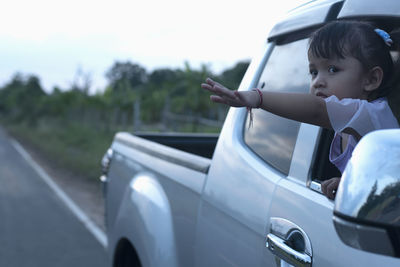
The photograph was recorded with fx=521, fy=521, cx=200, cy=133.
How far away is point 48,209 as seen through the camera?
24.7 feet

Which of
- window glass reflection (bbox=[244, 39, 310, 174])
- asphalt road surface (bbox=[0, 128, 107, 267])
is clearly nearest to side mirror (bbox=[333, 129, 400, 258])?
window glass reflection (bbox=[244, 39, 310, 174])

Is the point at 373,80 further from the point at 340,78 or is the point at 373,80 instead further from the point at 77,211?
the point at 77,211

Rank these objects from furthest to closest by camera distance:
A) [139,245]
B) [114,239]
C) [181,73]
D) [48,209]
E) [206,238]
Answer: [181,73]
[48,209]
[114,239]
[139,245]
[206,238]

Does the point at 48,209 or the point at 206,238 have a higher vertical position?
the point at 206,238

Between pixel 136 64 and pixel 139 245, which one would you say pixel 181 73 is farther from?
pixel 136 64

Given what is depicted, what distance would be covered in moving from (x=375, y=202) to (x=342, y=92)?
63cm

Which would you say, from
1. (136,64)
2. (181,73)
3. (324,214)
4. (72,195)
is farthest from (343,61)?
(136,64)

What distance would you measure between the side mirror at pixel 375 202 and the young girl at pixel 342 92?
1.46ft

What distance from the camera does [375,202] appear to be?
77 centimetres

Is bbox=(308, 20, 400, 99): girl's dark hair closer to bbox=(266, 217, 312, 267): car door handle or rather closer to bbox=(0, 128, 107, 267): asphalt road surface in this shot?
bbox=(266, 217, 312, 267): car door handle

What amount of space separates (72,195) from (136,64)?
227ft

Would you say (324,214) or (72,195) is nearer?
(324,214)

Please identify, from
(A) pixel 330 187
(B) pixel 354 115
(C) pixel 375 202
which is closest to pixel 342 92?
(B) pixel 354 115

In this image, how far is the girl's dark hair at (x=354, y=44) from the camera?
1.31m
